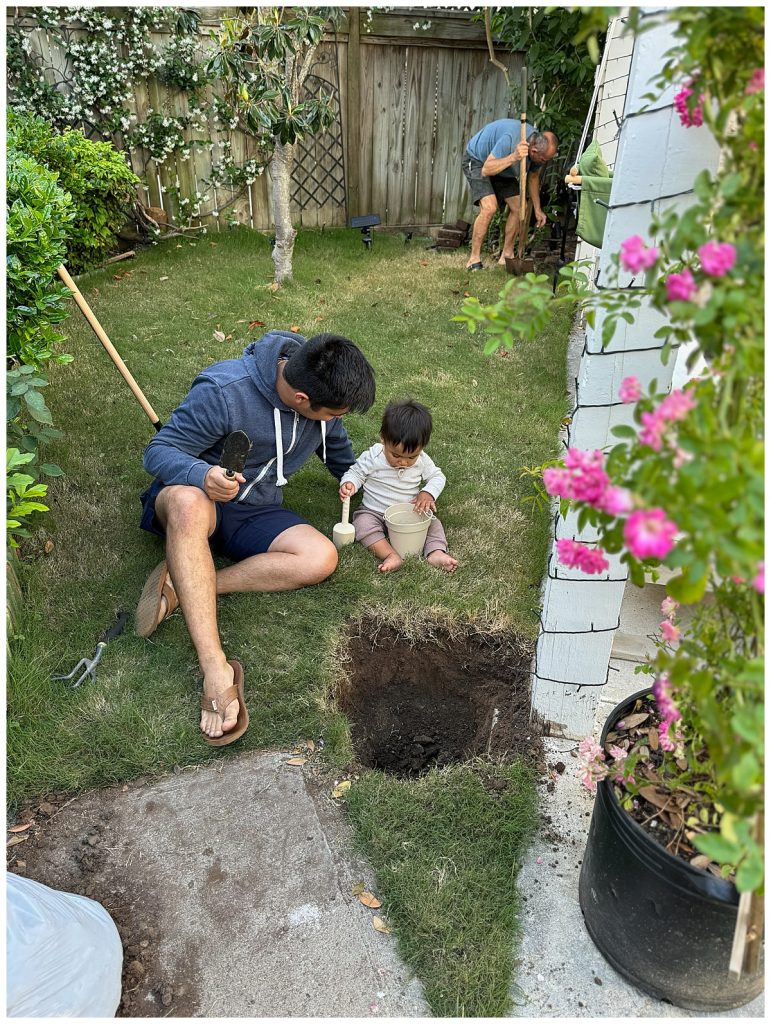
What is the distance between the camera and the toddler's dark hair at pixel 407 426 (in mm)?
3018

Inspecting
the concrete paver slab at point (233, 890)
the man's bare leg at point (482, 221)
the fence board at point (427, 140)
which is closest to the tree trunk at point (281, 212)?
the man's bare leg at point (482, 221)

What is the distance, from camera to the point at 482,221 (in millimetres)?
6691

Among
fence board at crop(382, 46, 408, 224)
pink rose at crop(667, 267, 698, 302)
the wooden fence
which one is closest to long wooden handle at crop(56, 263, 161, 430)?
pink rose at crop(667, 267, 698, 302)

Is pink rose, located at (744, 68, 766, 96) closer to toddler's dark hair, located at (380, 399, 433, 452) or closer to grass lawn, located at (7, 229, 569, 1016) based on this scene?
grass lawn, located at (7, 229, 569, 1016)

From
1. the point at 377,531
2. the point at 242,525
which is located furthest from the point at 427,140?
the point at 242,525

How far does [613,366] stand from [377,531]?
1.56m

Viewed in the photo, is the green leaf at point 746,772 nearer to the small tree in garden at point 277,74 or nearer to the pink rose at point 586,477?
the pink rose at point 586,477

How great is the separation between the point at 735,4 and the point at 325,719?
2.11m

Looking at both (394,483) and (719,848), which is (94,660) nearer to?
(394,483)

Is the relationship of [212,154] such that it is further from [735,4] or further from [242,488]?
[735,4]

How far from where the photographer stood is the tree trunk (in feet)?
18.8

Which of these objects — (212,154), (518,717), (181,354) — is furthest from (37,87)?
(518,717)

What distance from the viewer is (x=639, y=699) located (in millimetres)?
2029

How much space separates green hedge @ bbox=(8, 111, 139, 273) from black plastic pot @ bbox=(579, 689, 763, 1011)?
489cm
